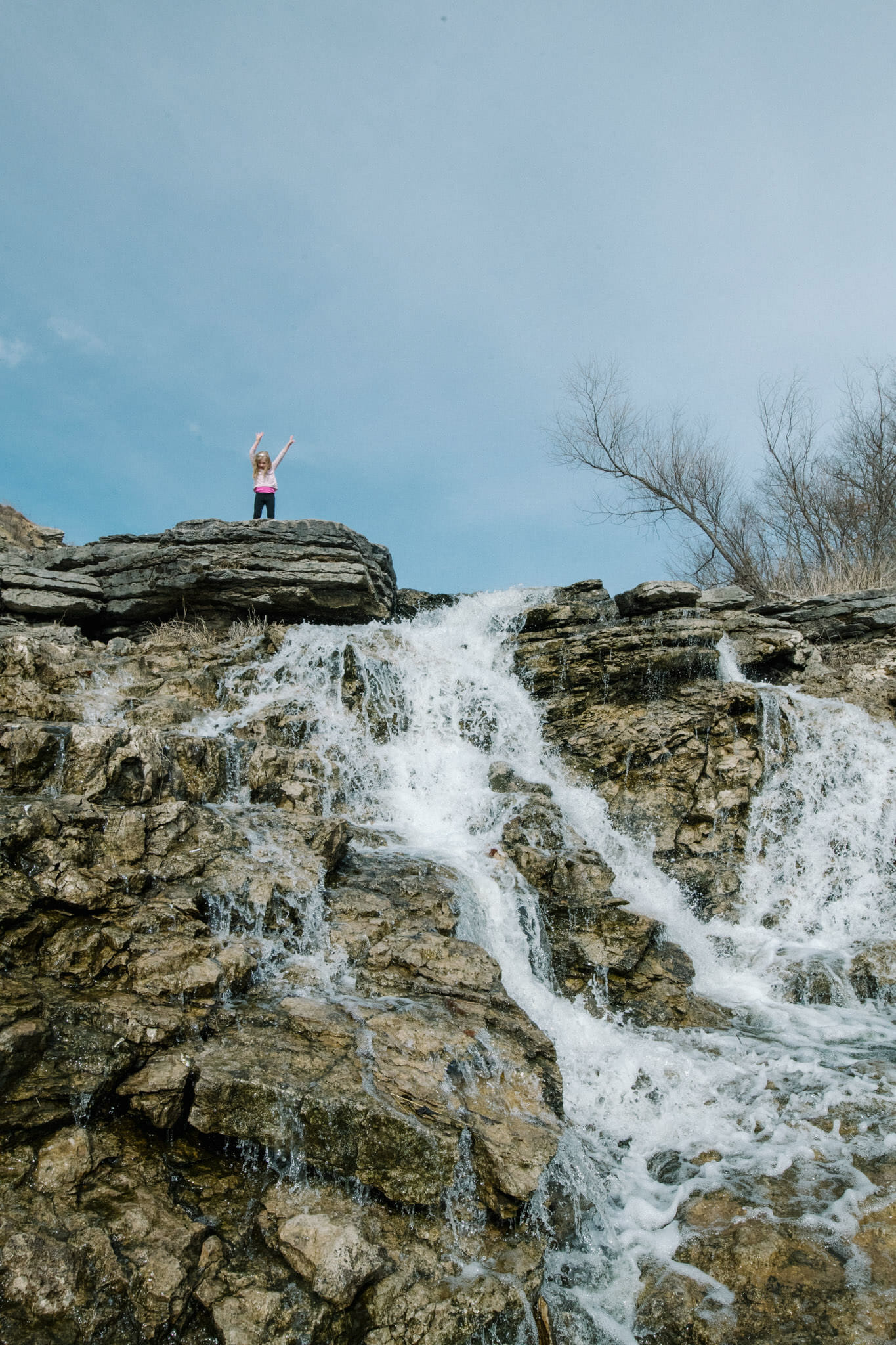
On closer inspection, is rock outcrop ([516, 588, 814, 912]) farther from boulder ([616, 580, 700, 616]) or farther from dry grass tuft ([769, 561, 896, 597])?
dry grass tuft ([769, 561, 896, 597])

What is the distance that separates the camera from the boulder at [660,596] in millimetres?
12875

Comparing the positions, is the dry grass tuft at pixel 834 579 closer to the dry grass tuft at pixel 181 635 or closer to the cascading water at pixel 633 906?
the cascading water at pixel 633 906

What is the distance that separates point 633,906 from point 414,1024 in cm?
412

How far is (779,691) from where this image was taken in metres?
10.6

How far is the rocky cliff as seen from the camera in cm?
343

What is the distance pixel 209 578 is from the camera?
42.3 feet

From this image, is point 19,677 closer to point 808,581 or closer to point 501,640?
point 501,640

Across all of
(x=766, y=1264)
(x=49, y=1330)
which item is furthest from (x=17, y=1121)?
(x=766, y=1264)

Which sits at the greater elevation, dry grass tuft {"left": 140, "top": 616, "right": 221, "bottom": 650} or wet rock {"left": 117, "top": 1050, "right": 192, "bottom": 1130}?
dry grass tuft {"left": 140, "top": 616, "right": 221, "bottom": 650}

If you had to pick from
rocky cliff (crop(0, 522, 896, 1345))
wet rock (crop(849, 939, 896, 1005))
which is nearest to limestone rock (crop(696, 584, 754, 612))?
rocky cliff (crop(0, 522, 896, 1345))

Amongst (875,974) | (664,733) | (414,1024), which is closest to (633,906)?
(875,974)

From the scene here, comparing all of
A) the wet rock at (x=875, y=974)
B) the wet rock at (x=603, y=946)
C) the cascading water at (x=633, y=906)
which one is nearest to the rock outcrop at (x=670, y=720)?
the cascading water at (x=633, y=906)

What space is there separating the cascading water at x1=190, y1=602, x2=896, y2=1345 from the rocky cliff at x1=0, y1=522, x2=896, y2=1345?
4 centimetres

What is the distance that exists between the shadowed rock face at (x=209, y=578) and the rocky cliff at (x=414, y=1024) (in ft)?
8.00
